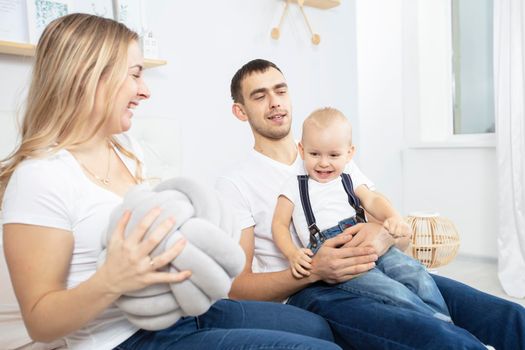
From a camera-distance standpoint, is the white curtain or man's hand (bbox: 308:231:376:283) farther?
the white curtain

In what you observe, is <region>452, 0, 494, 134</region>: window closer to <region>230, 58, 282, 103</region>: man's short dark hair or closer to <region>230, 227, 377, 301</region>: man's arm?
<region>230, 58, 282, 103</region>: man's short dark hair

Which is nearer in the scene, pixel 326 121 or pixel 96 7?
pixel 326 121

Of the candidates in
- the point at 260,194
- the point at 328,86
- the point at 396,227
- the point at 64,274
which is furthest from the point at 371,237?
the point at 328,86

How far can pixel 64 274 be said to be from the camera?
38.7 inches

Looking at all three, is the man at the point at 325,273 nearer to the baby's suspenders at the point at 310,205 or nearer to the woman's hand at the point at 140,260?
the baby's suspenders at the point at 310,205

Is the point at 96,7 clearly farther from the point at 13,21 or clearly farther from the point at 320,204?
the point at 320,204

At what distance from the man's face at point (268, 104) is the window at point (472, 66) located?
7.85ft

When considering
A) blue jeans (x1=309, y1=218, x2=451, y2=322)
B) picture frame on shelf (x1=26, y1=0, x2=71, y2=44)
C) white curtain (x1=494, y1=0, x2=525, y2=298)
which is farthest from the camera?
white curtain (x1=494, y1=0, x2=525, y2=298)

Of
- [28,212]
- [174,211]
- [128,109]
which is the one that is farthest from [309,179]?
[28,212]

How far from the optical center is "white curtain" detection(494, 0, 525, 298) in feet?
10.1

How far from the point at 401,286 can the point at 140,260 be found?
75cm

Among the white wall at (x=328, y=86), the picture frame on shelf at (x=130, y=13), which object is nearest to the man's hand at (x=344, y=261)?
the white wall at (x=328, y=86)

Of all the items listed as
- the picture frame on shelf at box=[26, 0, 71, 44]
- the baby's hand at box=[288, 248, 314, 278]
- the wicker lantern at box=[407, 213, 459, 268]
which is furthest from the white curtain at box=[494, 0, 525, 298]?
the picture frame on shelf at box=[26, 0, 71, 44]

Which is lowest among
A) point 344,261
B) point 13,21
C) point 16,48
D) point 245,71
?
point 344,261
